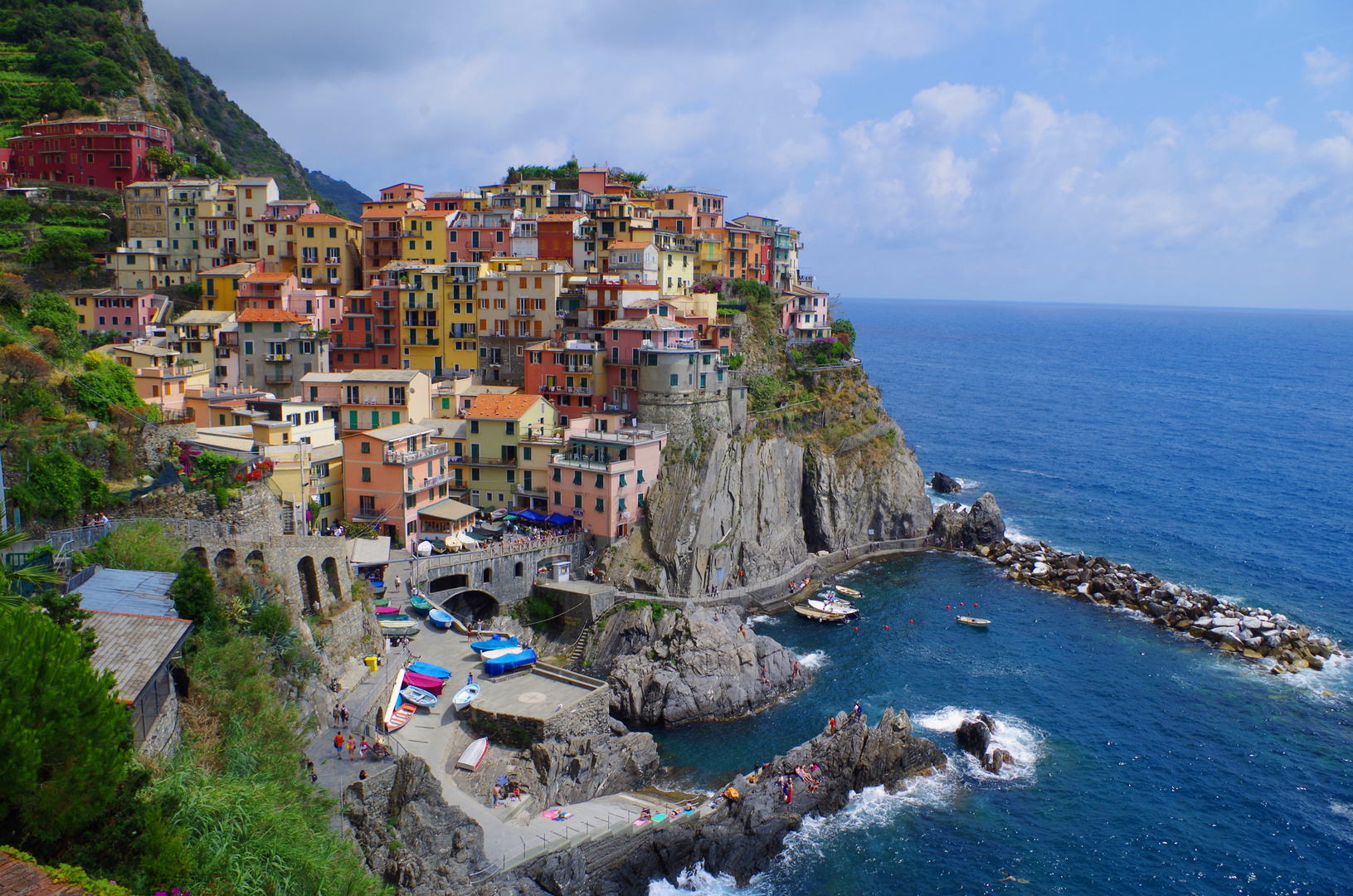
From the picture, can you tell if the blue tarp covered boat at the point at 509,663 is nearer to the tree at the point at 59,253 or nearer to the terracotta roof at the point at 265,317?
the terracotta roof at the point at 265,317

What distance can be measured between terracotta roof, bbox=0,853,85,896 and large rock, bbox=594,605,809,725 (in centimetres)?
3291

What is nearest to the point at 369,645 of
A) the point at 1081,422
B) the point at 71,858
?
the point at 71,858

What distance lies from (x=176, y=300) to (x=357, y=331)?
55.0 feet

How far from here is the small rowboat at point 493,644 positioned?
147 ft

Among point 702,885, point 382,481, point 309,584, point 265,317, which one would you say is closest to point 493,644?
point 309,584

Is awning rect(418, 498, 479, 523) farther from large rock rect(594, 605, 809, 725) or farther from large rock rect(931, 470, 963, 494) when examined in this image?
large rock rect(931, 470, 963, 494)

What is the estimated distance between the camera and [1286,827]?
38.1 metres

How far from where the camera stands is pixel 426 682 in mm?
41188

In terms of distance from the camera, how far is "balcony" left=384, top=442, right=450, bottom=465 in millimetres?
52344

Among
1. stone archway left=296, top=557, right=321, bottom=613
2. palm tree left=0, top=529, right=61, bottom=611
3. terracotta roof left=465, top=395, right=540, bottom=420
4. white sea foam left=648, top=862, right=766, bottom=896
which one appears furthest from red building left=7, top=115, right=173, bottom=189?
white sea foam left=648, top=862, right=766, bottom=896

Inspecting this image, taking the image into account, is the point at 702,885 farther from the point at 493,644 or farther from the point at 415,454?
the point at 415,454

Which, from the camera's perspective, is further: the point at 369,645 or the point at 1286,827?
the point at 369,645

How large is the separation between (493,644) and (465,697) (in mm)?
4731

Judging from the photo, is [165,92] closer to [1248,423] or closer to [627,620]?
[627,620]
